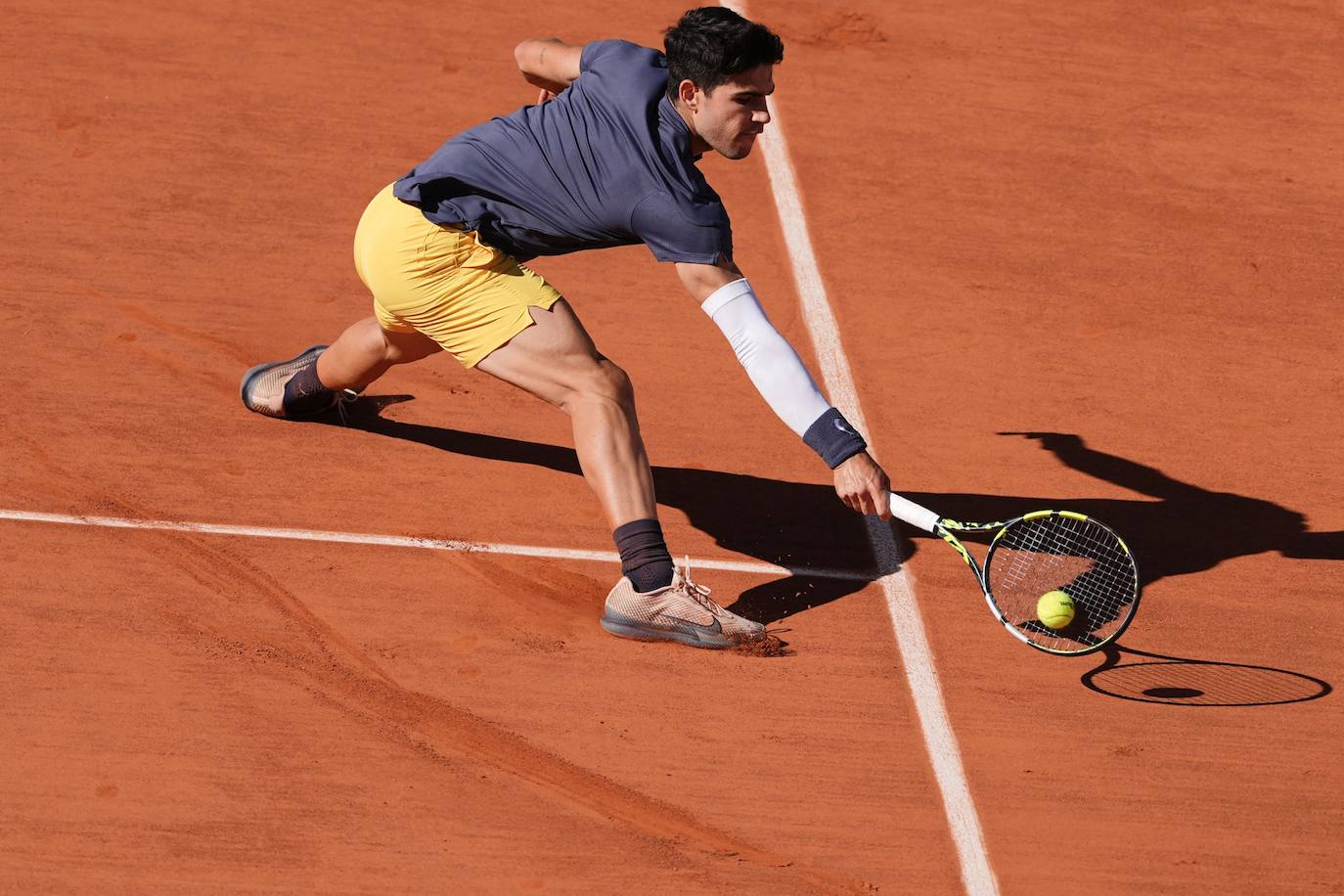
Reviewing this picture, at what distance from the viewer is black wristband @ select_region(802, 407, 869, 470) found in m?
5.30

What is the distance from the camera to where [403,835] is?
5.02 metres

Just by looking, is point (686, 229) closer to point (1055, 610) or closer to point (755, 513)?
point (755, 513)

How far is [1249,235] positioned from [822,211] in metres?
2.31

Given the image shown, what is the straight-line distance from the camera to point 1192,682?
233 inches

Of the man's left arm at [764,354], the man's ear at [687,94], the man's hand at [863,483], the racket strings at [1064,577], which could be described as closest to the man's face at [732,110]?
the man's ear at [687,94]

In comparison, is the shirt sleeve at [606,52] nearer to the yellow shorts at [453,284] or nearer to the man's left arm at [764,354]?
the yellow shorts at [453,284]

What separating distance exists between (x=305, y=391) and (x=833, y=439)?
2428mm

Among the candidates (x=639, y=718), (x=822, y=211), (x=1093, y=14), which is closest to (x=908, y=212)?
(x=822, y=211)

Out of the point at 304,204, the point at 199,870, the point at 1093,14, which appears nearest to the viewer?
the point at 199,870

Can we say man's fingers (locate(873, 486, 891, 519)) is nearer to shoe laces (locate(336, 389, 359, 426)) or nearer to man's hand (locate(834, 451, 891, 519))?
man's hand (locate(834, 451, 891, 519))

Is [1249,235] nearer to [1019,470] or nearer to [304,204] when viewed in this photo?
[1019,470]

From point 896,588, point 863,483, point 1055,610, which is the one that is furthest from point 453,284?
point 1055,610

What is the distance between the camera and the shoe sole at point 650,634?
229 inches

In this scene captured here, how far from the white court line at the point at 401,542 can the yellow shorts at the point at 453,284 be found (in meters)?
0.77
